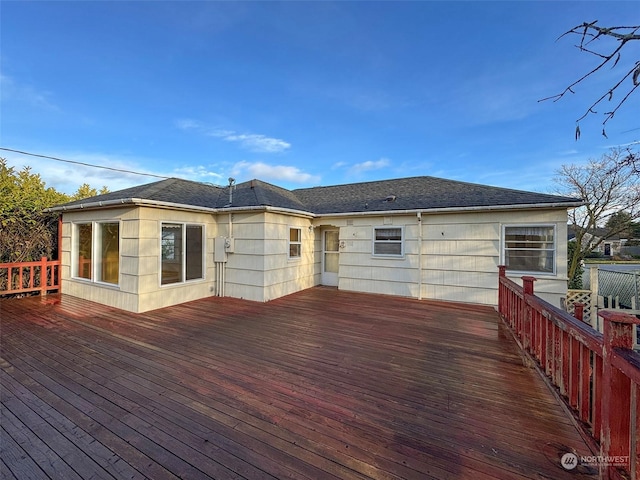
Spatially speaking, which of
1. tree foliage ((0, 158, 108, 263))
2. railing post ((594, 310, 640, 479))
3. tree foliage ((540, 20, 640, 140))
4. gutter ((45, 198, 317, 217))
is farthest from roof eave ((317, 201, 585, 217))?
tree foliage ((0, 158, 108, 263))

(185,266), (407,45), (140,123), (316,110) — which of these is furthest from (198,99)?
(407,45)

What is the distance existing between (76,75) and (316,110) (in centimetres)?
766

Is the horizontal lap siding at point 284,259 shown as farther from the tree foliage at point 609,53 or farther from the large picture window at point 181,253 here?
the tree foliage at point 609,53

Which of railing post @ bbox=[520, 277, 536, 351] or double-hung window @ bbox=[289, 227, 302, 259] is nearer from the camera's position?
railing post @ bbox=[520, 277, 536, 351]

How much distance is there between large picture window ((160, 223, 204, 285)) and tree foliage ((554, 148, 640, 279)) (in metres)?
14.5

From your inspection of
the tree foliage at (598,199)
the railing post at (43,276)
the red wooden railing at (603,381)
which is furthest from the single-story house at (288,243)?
the tree foliage at (598,199)

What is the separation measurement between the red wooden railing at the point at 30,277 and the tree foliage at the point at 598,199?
18301 mm

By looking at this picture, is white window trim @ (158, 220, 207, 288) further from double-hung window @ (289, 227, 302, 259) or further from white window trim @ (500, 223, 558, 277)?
white window trim @ (500, 223, 558, 277)

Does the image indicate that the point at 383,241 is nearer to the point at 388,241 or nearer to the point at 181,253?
the point at 388,241

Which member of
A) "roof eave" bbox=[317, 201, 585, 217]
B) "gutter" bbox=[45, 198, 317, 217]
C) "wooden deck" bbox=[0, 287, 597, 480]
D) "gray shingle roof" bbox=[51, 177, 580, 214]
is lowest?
"wooden deck" bbox=[0, 287, 597, 480]

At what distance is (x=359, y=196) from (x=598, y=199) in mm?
11189

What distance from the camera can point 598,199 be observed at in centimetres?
1159

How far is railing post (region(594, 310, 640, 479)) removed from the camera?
146cm

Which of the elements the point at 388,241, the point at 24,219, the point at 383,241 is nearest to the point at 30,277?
the point at 24,219
